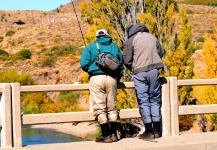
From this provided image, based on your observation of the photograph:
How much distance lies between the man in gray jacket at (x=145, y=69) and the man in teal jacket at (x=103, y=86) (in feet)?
0.84

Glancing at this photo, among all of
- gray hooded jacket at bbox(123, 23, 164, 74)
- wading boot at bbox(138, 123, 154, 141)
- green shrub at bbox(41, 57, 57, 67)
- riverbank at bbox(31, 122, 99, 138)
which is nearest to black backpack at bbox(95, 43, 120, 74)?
gray hooded jacket at bbox(123, 23, 164, 74)

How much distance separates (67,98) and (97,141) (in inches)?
1255

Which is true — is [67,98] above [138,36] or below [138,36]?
below

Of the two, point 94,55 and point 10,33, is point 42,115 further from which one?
point 10,33

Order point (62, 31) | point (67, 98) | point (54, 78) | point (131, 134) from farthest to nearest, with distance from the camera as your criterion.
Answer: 1. point (62, 31)
2. point (54, 78)
3. point (67, 98)
4. point (131, 134)

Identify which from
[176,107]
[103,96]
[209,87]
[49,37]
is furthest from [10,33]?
[103,96]

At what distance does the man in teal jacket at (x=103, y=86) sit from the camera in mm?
8039

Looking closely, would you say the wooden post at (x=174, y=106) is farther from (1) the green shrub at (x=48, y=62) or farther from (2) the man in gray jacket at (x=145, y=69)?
(1) the green shrub at (x=48, y=62)

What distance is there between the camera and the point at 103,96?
8062mm

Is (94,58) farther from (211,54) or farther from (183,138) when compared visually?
(211,54)

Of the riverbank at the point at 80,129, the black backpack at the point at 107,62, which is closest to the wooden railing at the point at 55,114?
the black backpack at the point at 107,62

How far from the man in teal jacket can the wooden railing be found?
1.25ft

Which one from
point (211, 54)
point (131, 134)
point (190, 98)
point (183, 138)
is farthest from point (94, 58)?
point (190, 98)

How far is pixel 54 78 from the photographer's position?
2005 inches
